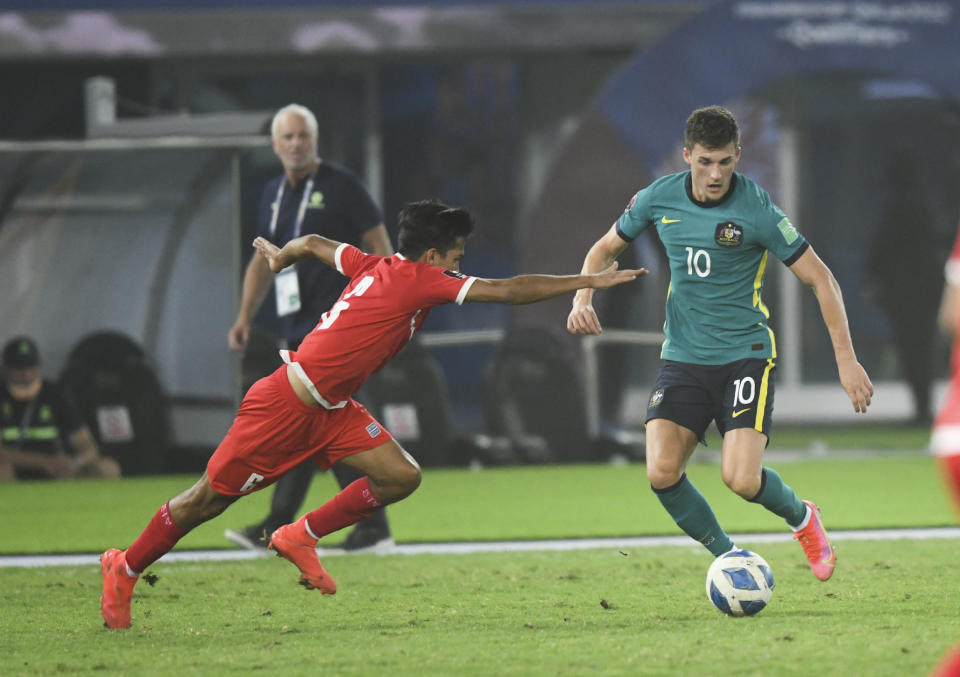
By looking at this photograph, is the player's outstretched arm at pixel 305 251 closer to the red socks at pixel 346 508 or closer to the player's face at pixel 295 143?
the red socks at pixel 346 508

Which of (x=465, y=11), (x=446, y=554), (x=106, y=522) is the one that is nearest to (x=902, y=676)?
(x=446, y=554)

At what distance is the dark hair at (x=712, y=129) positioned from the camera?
547 cm

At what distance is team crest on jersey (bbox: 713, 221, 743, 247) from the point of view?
5605mm

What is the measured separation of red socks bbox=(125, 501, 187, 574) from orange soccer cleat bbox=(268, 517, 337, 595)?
0.40 m

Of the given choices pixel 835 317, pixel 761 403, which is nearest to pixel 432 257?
pixel 761 403

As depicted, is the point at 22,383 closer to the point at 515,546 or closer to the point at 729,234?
the point at 515,546

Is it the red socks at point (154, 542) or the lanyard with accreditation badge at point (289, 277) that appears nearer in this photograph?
the red socks at point (154, 542)

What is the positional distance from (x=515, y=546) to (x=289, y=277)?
5.78 feet

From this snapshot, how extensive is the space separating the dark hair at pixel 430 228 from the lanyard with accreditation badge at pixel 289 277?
189cm

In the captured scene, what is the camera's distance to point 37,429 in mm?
11133

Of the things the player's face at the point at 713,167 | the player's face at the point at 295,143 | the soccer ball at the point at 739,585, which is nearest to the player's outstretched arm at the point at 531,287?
the player's face at the point at 713,167

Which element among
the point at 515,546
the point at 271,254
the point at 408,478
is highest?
the point at 271,254

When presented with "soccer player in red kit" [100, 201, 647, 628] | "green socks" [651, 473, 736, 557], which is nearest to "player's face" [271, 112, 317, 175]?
"soccer player in red kit" [100, 201, 647, 628]

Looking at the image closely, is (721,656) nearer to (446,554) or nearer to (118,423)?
(446,554)
